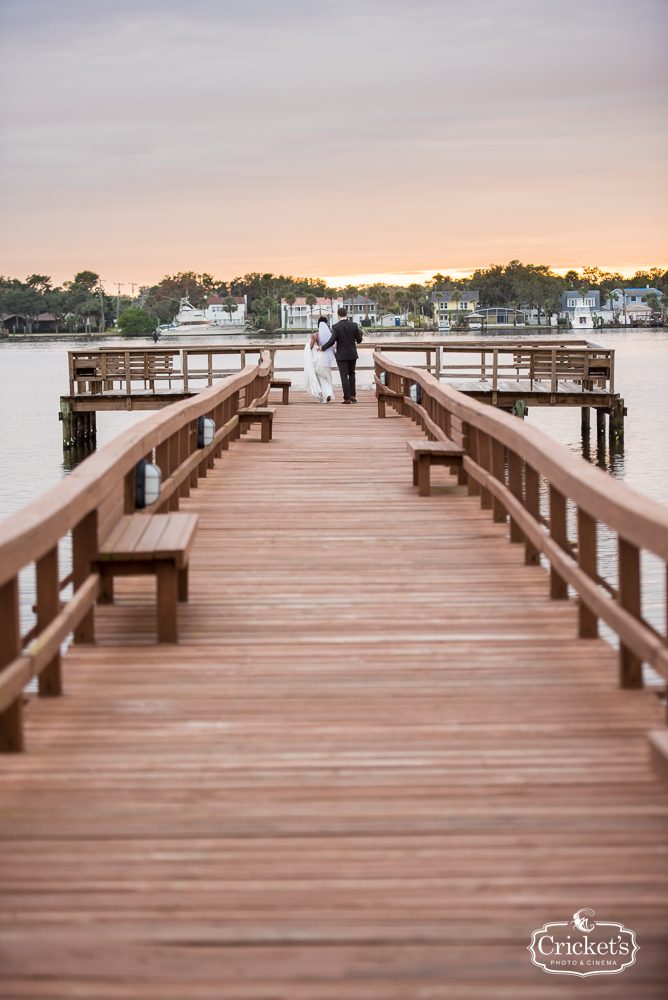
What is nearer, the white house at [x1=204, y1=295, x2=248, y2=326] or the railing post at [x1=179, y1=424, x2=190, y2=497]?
the railing post at [x1=179, y1=424, x2=190, y2=497]

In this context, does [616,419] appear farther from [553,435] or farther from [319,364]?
[553,435]

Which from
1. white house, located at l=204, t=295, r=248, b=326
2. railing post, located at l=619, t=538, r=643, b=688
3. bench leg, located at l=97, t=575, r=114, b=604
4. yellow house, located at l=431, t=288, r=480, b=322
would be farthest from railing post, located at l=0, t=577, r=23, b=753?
white house, located at l=204, t=295, r=248, b=326

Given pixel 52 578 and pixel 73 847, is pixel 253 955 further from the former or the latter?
pixel 52 578

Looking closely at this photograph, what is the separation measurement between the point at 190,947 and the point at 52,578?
6.27 ft

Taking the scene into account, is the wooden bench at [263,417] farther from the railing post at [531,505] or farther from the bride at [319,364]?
the railing post at [531,505]

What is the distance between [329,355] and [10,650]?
15.5 m

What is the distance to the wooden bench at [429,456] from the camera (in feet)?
29.0

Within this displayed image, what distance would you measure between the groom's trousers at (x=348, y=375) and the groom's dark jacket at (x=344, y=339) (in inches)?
18.7

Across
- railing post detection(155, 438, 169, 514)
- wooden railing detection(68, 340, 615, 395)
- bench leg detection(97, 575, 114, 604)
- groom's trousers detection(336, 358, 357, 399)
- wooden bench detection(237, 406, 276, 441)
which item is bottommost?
Result: bench leg detection(97, 575, 114, 604)

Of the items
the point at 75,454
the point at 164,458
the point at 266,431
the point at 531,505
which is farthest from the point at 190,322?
the point at 531,505

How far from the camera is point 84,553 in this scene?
16.1 feet

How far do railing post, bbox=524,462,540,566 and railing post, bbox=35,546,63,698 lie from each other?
9.72 ft

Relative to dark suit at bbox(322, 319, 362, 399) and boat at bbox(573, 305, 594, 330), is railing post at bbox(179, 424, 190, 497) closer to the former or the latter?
dark suit at bbox(322, 319, 362, 399)

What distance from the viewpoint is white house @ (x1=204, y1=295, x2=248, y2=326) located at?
189 meters
